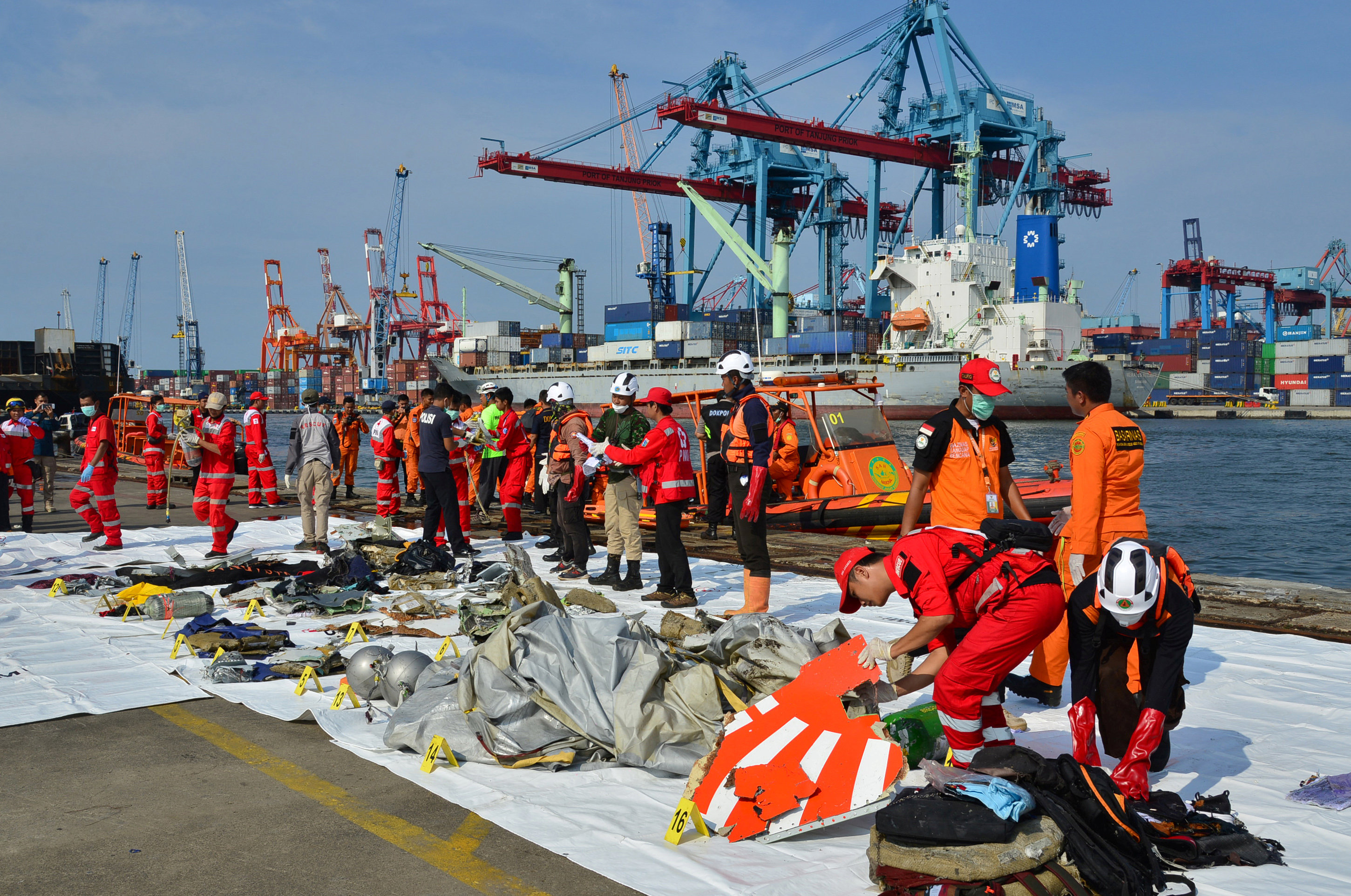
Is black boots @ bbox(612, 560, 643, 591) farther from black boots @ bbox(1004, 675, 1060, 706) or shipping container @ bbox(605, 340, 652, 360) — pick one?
shipping container @ bbox(605, 340, 652, 360)

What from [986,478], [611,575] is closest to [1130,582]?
[986,478]

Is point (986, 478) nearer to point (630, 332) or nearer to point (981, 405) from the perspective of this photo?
point (981, 405)

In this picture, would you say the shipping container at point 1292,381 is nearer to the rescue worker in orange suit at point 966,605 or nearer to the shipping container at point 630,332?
the shipping container at point 630,332

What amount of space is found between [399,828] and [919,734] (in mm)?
2008

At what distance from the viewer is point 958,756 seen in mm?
3447

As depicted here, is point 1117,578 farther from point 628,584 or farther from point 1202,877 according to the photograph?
point 628,584

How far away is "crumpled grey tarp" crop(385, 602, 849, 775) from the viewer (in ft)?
13.2

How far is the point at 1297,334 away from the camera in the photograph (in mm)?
83375

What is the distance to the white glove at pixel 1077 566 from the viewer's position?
14.3ft

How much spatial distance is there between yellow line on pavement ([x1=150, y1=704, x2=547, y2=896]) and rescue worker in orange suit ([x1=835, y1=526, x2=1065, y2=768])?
4.66 ft

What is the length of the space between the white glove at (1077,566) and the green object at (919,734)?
38.6 inches

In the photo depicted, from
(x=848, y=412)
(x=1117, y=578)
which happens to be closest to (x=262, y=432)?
(x=848, y=412)

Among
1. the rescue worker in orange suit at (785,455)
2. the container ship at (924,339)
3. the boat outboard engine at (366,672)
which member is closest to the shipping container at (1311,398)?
the container ship at (924,339)

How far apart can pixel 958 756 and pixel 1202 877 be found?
800mm
